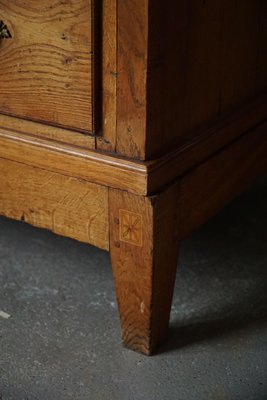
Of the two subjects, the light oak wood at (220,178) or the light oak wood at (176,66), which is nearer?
the light oak wood at (176,66)

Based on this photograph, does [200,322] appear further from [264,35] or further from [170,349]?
[264,35]

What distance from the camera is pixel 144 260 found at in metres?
1.22

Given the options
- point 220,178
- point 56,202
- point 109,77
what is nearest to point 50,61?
point 109,77

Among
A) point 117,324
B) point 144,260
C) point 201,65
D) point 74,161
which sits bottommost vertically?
point 117,324

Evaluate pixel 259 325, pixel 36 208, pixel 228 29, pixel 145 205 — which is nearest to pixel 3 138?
pixel 36 208

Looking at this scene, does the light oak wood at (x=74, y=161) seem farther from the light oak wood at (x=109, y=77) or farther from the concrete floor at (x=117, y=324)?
the concrete floor at (x=117, y=324)

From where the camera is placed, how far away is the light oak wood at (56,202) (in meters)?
1.25

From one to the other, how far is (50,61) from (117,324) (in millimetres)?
428

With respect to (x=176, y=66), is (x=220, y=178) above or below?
below

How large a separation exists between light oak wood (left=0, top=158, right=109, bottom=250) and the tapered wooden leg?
0.08 feet

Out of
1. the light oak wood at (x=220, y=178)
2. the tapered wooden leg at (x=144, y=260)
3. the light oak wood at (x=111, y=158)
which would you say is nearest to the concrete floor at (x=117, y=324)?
the tapered wooden leg at (x=144, y=260)

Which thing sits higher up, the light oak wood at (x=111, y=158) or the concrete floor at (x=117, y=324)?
the light oak wood at (x=111, y=158)

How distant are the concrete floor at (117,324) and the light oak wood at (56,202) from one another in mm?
168

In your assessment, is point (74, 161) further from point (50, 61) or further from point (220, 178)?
point (220, 178)
